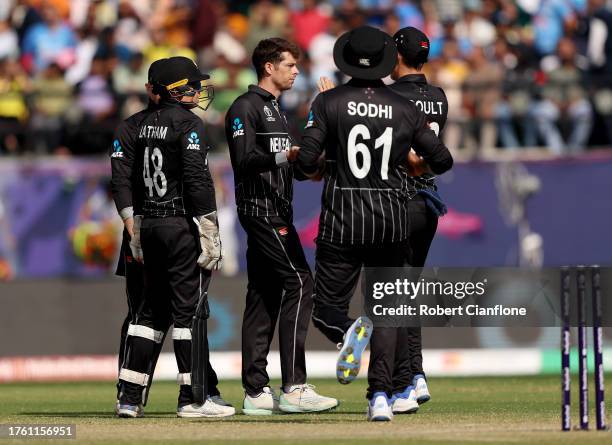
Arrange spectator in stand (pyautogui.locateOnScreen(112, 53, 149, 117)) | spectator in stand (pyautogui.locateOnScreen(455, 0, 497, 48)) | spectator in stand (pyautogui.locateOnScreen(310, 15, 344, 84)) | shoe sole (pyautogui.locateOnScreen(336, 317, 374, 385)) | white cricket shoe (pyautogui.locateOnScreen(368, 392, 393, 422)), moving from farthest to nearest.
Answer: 1. spectator in stand (pyautogui.locateOnScreen(455, 0, 497, 48))
2. spectator in stand (pyautogui.locateOnScreen(310, 15, 344, 84))
3. spectator in stand (pyautogui.locateOnScreen(112, 53, 149, 117))
4. white cricket shoe (pyautogui.locateOnScreen(368, 392, 393, 422))
5. shoe sole (pyautogui.locateOnScreen(336, 317, 374, 385))

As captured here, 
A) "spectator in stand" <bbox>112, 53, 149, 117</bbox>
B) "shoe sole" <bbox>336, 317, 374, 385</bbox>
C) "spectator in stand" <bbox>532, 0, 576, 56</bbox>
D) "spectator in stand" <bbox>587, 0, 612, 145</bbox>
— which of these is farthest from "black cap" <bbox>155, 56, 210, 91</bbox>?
"spectator in stand" <bbox>532, 0, 576, 56</bbox>

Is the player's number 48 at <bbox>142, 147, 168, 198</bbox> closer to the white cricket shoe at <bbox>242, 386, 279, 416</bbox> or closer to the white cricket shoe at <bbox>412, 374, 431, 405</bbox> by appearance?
the white cricket shoe at <bbox>242, 386, 279, 416</bbox>

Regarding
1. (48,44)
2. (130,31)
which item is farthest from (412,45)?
(48,44)

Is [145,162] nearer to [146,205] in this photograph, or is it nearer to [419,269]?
[146,205]

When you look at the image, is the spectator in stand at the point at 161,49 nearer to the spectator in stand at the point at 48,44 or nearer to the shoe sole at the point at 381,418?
the spectator in stand at the point at 48,44

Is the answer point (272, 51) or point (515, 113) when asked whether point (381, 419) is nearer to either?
point (272, 51)

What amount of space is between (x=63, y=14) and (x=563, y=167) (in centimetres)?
792

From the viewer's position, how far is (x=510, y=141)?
19.8 metres

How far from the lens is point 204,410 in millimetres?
11188

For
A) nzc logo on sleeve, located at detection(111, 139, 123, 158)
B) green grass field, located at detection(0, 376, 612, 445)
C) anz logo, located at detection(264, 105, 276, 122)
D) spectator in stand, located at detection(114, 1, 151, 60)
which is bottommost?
green grass field, located at detection(0, 376, 612, 445)

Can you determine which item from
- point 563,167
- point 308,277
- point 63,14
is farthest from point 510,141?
point 308,277

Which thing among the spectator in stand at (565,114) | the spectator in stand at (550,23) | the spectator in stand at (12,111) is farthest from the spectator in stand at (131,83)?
the spectator in stand at (550,23)

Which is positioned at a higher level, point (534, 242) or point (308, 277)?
point (534, 242)

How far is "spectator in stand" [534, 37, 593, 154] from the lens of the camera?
19703 mm
